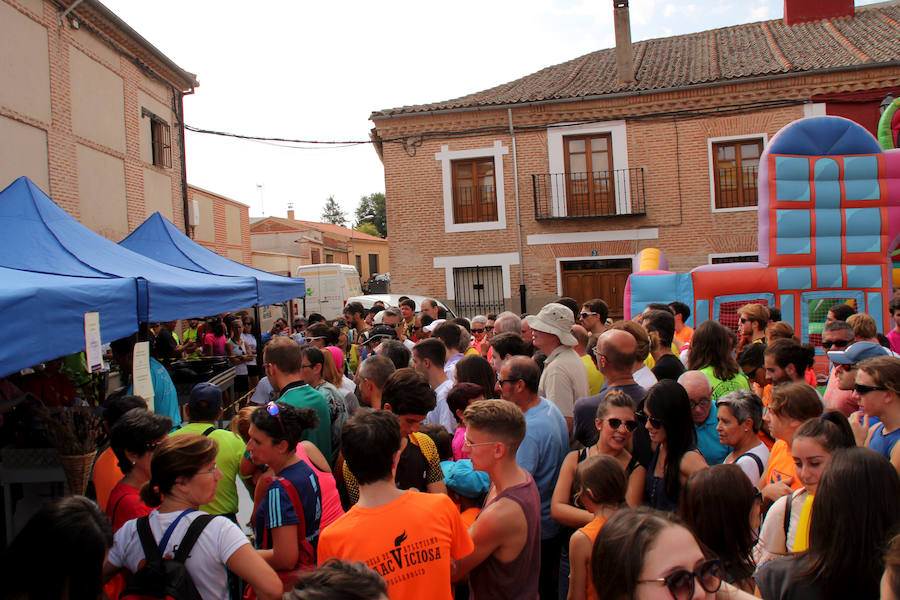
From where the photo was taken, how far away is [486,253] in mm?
17531

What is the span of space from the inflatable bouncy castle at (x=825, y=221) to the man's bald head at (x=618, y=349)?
5.64 m

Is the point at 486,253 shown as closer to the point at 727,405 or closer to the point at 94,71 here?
the point at 94,71

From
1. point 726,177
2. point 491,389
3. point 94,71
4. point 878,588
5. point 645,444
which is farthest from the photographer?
point 726,177

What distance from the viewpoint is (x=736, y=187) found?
54.4ft

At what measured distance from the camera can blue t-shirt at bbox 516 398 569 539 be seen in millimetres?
3197

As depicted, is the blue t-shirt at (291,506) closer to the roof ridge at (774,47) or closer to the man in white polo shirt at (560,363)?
the man in white polo shirt at (560,363)

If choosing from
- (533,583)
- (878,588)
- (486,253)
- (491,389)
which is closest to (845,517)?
(878,588)

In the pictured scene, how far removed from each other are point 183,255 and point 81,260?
341 centimetres

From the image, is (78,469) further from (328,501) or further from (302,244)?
(302,244)

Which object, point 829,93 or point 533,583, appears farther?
point 829,93

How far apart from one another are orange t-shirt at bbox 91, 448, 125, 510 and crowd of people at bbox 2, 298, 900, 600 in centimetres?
1

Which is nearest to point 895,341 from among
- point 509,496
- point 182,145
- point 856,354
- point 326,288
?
point 856,354

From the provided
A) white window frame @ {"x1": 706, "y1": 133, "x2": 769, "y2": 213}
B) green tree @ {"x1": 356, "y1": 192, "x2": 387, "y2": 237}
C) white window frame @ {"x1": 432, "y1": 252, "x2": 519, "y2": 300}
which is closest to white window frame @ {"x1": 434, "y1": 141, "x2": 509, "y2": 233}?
white window frame @ {"x1": 432, "y1": 252, "x2": 519, "y2": 300}

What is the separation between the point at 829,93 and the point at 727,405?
51.5ft
